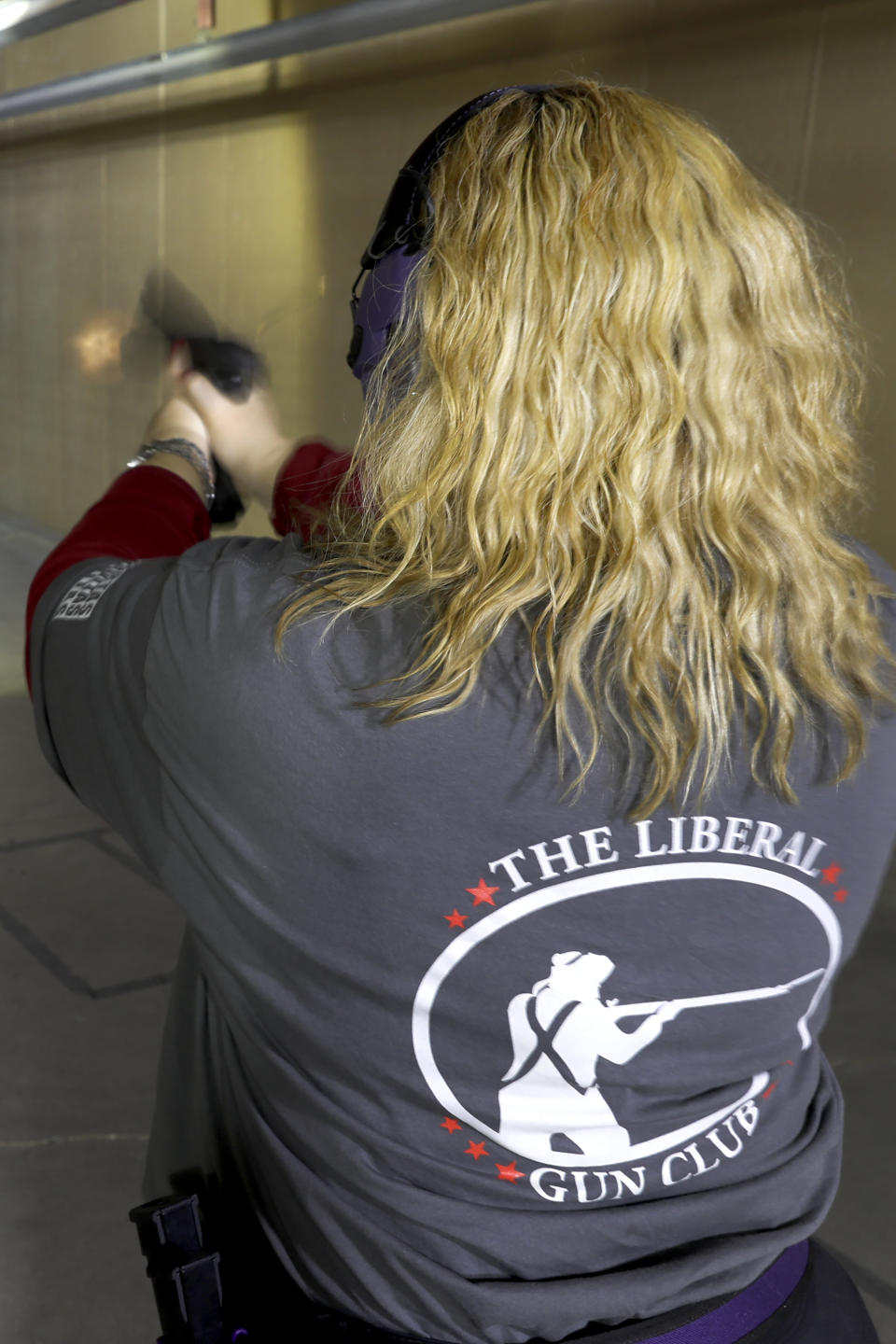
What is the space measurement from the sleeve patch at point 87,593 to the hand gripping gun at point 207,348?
31cm

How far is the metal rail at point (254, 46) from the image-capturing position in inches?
161

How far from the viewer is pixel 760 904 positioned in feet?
2.56

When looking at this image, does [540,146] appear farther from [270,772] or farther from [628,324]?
[270,772]

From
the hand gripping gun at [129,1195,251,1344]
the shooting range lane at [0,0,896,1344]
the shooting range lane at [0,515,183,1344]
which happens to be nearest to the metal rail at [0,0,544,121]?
the shooting range lane at [0,0,896,1344]

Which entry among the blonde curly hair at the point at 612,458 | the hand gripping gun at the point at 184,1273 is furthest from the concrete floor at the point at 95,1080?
the blonde curly hair at the point at 612,458

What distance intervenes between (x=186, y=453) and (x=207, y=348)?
0.16m

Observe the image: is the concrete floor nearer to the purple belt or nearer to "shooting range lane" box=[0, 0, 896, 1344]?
"shooting range lane" box=[0, 0, 896, 1344]

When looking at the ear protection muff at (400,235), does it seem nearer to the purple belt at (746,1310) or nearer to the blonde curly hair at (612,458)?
the blonde curly hair at (612,458)

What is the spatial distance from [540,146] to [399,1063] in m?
0.56

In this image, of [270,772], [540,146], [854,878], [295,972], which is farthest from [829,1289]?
[540,146]

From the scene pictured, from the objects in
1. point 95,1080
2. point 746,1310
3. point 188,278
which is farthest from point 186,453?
point 188,278

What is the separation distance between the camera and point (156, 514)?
41.0 inches

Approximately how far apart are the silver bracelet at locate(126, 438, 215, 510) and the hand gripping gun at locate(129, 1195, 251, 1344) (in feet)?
1.98

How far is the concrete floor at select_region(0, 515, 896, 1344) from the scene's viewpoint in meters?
1.90
